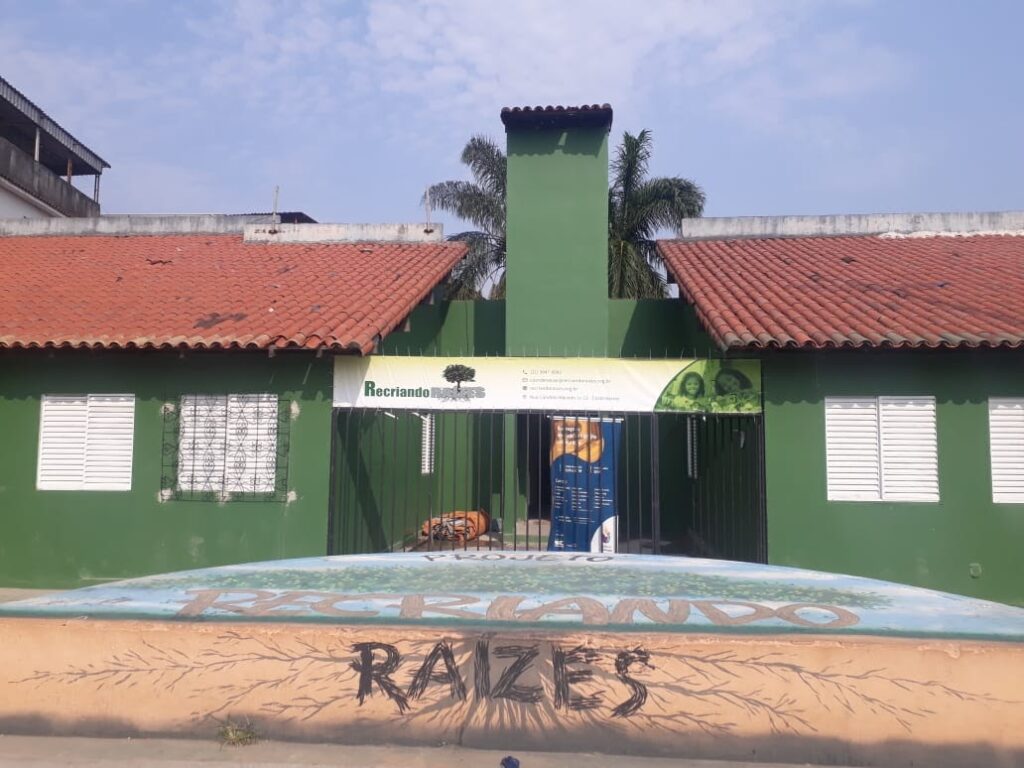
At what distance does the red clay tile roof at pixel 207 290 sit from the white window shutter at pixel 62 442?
808 millimetres

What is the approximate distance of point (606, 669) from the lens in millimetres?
3648

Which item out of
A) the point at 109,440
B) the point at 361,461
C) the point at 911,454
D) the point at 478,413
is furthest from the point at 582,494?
the point at 109,440

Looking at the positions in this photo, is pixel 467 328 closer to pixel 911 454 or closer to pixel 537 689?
pixel 911 454

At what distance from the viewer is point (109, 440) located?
9.02m

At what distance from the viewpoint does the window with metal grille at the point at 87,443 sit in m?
8.98

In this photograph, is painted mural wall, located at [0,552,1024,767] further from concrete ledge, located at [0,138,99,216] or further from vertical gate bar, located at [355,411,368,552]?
concrete ledge, located at [0,138,99,216]

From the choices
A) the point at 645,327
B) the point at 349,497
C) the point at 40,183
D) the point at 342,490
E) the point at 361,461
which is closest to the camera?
the point at 342,490

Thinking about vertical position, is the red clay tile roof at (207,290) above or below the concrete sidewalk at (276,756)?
above

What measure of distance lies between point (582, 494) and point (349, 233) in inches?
267

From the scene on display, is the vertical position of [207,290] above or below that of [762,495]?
above

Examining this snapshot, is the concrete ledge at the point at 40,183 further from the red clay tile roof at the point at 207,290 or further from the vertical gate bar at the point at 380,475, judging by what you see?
the vertical gate bar at the point at 380,475

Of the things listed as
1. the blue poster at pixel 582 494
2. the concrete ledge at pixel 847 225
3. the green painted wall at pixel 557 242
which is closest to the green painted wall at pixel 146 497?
the blue poster at pixel 582 494

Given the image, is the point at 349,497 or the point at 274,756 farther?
the point at 349,497

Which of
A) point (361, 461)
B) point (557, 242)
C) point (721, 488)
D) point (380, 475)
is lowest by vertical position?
point (721, 488)
